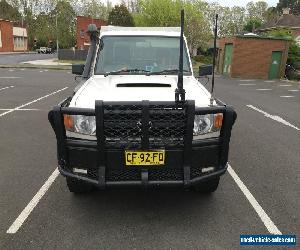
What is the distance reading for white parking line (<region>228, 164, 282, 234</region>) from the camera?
4068 mm

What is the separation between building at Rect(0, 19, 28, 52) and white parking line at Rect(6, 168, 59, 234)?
70.3 meters

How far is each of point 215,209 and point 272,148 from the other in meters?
3.36

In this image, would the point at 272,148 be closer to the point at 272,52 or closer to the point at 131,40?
the point at 131,40

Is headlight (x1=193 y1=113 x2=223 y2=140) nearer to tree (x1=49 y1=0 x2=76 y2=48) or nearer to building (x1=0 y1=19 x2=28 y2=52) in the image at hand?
building (x1=0 y1=19 x2=28 y2=52)

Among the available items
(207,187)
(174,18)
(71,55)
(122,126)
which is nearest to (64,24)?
(71,55)

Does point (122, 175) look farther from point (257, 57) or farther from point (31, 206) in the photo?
point (257, 57)

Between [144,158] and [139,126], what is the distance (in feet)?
1.13

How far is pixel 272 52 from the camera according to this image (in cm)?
2853

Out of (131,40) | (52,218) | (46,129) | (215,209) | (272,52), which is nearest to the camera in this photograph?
(52,218)

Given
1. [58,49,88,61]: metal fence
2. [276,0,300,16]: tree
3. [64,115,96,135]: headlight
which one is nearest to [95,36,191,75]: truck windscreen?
[64,115,96,135]: headlight

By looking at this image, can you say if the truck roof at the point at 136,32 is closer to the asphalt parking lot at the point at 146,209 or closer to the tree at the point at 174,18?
the asphalt parking lot at the point at 146,209

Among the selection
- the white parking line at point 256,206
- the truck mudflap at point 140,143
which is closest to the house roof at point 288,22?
the white parking line at point 256,206

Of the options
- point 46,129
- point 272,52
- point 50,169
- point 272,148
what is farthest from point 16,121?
point 272,52

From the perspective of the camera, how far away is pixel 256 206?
461 centimetres
